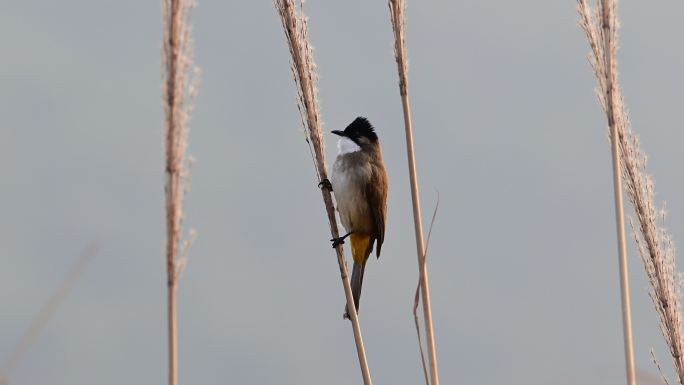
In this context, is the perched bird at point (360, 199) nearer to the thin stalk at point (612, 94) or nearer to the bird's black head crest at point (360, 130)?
the bird's black head crest at point (360, 130)

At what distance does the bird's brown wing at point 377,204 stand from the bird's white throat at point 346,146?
17 cm

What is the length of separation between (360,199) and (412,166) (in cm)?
197

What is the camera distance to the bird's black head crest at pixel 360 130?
205 inches

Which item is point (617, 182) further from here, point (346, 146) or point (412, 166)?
point (346, 146)

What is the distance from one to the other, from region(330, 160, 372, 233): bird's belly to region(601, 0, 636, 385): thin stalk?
2218mm

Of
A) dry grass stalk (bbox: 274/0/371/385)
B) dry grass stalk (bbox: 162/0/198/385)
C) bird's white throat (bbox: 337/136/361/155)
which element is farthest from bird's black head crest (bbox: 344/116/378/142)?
dry grass stalk (bbox: 162/0/198/385)

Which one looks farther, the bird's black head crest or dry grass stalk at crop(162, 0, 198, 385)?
the bird's black head crest

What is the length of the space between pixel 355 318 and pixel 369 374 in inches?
7.2

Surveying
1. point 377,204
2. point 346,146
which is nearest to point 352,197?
point 377,204

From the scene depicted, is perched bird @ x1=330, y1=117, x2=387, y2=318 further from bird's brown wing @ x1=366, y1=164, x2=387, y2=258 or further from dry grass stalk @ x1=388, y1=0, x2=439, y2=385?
dry grass stalk @ x1=388, y1=0, x2=439, y2=385

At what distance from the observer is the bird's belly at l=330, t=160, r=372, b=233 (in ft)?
15.8

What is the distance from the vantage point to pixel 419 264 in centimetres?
294

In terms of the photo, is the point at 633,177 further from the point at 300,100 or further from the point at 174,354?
the point at 174,354

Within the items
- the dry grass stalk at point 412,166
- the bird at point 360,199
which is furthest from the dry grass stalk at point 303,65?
the bird at point 360,199
